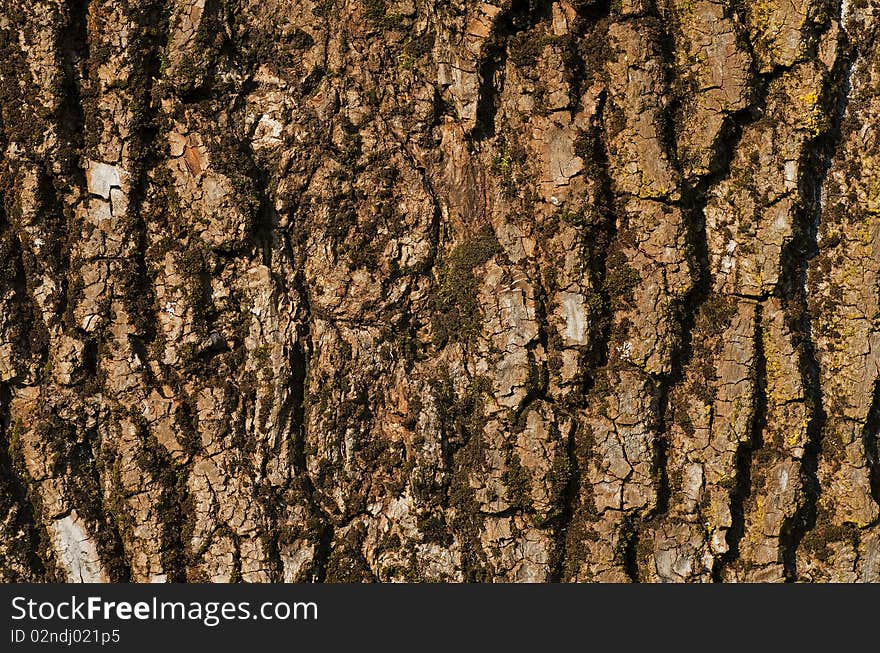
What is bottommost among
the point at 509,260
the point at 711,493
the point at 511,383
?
the point at 711,493

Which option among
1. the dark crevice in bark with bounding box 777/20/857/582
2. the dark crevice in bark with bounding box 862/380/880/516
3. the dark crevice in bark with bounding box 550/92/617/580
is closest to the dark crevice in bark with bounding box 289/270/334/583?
the dark crevice in bark with bounding box 550/92/617/580

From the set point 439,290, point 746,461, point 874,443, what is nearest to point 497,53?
point 439,290

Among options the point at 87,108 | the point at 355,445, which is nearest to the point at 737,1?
the point at 355,445

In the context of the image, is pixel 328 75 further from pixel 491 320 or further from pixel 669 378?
pixel 669 378

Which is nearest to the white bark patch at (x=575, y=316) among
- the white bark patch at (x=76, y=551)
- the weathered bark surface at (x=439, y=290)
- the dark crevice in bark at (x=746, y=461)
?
the weathered bark surface at (x=439, y=290)

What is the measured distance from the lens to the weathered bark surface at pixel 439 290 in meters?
2.19

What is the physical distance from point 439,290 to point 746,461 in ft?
3.50

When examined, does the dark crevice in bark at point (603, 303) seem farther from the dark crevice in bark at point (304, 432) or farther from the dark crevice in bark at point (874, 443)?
the dark crevice in bark at point (874, 443)

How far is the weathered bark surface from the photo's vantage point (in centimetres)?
219

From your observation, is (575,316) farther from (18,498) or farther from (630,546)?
(18,498)

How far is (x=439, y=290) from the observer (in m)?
2.25

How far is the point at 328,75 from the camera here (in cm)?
221

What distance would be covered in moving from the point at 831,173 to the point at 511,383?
1152 mm

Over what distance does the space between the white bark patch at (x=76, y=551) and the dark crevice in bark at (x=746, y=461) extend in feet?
6.21
